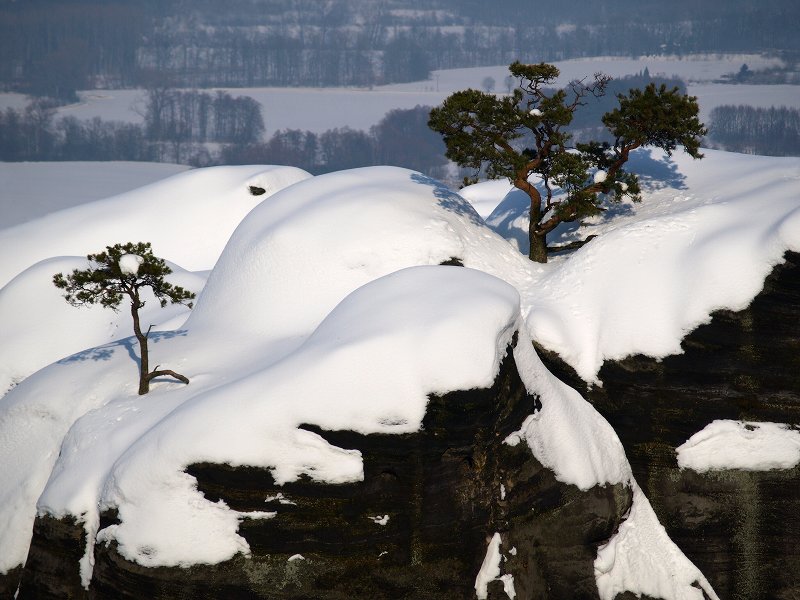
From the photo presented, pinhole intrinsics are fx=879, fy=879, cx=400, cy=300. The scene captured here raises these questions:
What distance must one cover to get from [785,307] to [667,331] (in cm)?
348

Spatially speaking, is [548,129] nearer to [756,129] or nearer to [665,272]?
[665,272]

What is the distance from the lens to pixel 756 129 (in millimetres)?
105750

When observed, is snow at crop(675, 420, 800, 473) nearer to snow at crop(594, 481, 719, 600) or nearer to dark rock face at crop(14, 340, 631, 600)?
snow at crop(594, 481, 719, 600)

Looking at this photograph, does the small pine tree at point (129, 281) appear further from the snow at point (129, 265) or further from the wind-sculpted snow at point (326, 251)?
the wind-sculpted snow at point (326, 251)

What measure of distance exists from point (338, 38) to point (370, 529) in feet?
539

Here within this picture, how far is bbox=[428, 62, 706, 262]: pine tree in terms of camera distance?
31.8 meters

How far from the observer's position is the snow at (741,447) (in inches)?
1038

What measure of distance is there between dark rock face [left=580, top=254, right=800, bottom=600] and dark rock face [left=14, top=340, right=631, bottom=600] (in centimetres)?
623

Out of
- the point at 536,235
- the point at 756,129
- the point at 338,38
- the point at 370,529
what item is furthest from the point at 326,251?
the point at 338,38

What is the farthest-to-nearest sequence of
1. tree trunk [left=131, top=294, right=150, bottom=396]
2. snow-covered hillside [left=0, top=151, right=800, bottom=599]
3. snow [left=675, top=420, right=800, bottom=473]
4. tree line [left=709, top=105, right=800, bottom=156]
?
tree line [left=709, top=105, right=800, bottom=156], snow [left=675, top=420, right=800, bottom=473], tree trunk [left=131, top=294, right=150, bottom=396], snow-covered hillside [left=0, top=151, right=800, bottom=599]

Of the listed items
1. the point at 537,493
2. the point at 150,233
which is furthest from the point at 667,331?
the point at 150,233

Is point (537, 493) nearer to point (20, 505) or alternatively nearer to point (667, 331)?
point (667, 331)

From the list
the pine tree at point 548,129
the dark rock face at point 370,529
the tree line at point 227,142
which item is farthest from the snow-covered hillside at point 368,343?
the tree line at point 227,142

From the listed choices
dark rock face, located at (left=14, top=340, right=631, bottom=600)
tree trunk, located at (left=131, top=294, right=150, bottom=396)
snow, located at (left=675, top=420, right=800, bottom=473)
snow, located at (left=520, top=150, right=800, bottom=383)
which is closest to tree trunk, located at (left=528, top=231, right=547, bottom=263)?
snow, located at (left=520, top=150, right=800, bottom=383)
